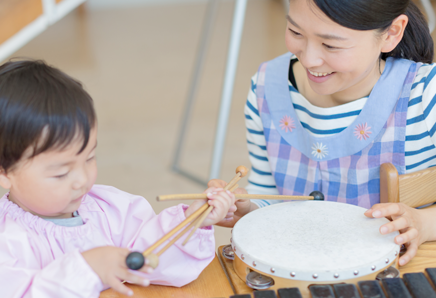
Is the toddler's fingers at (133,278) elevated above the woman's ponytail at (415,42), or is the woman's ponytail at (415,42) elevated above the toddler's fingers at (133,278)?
the woman's ponytail at (415,42)

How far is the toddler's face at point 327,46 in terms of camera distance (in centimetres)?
92

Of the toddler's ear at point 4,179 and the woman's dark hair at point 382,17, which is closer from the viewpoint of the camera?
the toddler's ear at point 4,179

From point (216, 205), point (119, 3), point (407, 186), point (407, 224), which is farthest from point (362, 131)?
point (119, 3)

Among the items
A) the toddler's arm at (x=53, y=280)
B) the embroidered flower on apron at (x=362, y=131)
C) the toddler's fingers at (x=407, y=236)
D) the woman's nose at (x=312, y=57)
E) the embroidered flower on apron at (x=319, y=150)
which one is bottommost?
the toddler's arm at (x=53, y=280)

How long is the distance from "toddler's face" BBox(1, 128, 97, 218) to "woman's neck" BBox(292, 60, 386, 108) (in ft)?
1.83

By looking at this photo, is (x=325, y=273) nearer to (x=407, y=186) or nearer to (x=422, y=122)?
(x=407, y=186)

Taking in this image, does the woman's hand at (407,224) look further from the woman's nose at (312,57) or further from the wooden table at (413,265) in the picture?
the woman's nose at (312,57)

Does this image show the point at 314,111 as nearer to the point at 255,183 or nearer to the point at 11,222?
the point at 255,183

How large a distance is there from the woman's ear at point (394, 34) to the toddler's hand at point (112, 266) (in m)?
0.65

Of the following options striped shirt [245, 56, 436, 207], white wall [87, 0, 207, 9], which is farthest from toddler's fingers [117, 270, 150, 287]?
white wall [87, 0, 207, 9]

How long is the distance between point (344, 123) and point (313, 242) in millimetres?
387

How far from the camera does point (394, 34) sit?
1.01 meters

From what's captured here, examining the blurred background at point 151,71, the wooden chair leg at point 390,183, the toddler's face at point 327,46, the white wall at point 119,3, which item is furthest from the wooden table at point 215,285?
the white wall at point 119,3

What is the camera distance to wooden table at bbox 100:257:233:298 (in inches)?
29.9
